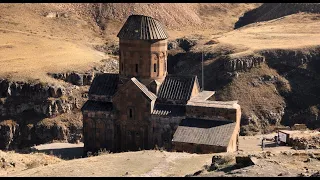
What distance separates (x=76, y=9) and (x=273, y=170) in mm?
63405

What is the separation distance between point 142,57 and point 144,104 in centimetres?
306

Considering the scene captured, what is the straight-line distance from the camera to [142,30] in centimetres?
3328

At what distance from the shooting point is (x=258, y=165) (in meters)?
17.5

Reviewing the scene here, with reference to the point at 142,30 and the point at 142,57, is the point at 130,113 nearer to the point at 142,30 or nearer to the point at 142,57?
the point at 142,57

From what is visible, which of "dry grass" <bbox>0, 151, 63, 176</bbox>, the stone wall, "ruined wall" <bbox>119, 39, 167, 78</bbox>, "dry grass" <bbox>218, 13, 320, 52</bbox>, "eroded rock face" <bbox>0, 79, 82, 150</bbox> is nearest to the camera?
"dry grass" <bbox>0, 151, 63, 176</bbox>

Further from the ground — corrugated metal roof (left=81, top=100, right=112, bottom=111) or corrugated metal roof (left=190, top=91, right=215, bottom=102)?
corrugated metal roof (left=190, top=91, right=215, bottom=102)

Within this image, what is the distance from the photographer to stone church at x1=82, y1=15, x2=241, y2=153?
105 feet

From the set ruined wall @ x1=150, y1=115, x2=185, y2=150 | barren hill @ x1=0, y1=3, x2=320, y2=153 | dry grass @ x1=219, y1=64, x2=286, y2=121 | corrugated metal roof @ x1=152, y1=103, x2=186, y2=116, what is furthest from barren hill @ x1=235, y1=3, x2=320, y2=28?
ruined wall @ x1=150, y1=115, x2=185, y2=150

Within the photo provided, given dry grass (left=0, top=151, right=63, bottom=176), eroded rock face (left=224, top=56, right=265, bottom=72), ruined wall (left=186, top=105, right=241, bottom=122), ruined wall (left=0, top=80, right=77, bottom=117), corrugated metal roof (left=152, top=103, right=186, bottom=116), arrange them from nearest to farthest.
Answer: dry grass (left=0, top=151, right=63, bottom=176) → ruined wall (left=186, top=105, right=241, bottom=122) → corrugated metal roof (left=152, top=103, right=186, bottom=116) → ruined wall (left=0, top=80, right=77, bottom=117) → eroded rock face (left=224, top=56, right=265, bottom=72)

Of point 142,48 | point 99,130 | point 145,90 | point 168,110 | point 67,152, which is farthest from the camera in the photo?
point 67,152

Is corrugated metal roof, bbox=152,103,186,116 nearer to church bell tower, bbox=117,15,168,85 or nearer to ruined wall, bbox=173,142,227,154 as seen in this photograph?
church bell tower, bbox=117,15,168,85

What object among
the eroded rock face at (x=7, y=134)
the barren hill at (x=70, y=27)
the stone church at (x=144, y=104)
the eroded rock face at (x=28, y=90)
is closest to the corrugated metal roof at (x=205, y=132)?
the stone church at (x=144, y=104)

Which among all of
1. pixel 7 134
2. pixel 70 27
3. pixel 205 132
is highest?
pixel 70 27

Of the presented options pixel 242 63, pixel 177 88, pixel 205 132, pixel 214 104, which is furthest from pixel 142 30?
pixel 242 63
